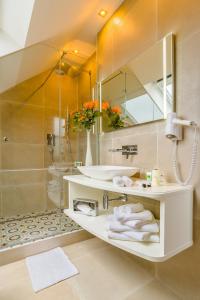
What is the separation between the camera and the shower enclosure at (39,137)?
2.06 m

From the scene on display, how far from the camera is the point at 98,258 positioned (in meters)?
1.42

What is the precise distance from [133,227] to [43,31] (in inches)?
69.3

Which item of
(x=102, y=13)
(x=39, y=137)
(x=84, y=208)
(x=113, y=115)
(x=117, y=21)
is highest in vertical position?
(x=102, y=13)

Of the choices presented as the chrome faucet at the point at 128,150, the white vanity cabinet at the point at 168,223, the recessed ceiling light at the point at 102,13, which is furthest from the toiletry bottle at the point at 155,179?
the recessed ceiling light at the point at 102,13

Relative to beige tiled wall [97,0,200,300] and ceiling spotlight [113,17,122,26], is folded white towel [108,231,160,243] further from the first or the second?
ceiling spotlight [113,17,122,26]

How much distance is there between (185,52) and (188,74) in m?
0.14

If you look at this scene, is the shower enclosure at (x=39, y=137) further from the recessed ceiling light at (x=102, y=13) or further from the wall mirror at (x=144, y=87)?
the recessed ceiling light at (x=102, y=13)

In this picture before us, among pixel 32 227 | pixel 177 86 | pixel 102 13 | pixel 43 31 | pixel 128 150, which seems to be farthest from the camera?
pixel 32 227

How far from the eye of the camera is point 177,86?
3.55ft

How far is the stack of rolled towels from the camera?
92 cm

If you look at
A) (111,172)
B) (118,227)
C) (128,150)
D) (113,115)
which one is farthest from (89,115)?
(118,227)

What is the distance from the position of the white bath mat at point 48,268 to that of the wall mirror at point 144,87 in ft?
3.93

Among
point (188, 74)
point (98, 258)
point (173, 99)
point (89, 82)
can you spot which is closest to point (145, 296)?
point (98, 258)

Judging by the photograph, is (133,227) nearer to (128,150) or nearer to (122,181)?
(122,181)
